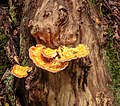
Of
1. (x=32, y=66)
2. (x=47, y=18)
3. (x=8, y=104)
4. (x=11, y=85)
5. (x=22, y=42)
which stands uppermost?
(x=47, y=18)

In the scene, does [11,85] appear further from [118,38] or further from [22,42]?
[118,38]

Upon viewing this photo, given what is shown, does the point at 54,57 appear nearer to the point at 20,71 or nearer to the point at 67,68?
Result: the point at 67,68

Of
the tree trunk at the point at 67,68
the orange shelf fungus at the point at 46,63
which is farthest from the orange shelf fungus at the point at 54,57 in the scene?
the tree trunk at the point at 67,68

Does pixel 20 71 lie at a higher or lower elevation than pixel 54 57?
lower

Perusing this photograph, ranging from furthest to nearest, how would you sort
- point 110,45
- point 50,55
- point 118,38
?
point 118,38, point 110,45, point 50,55

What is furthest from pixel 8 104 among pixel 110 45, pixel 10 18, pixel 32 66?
pixel 110 45

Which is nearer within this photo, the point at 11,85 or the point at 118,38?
the point at 11,85

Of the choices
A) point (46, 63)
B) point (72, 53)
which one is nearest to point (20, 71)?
point (46, 63)

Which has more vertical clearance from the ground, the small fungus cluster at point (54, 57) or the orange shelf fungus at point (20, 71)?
the small fungus cluster at point (54, 57)

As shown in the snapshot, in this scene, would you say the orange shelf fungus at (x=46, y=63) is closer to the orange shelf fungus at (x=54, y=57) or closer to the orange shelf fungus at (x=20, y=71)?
the orange shelf fungus at (x=54, y=57)
